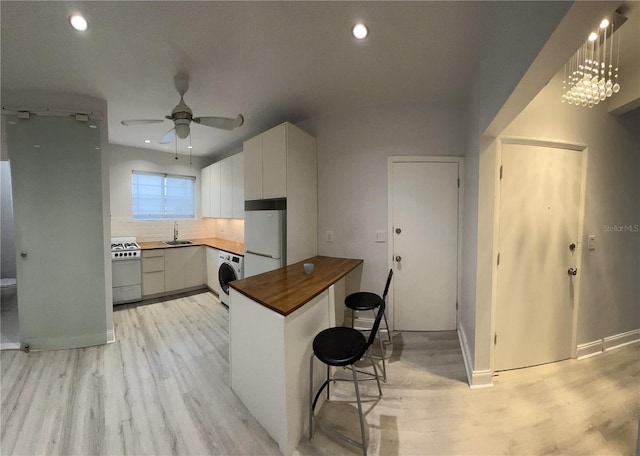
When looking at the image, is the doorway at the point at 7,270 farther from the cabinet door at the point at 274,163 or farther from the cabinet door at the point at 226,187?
the cabinet door at the point at 274,163

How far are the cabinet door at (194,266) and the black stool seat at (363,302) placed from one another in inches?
122

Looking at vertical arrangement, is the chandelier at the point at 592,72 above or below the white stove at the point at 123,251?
above

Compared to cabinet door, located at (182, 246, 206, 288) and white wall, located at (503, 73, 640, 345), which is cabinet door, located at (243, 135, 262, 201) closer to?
cabinet door, located at (182, 246, 206, 288)

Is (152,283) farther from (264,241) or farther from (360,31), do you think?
(360,31)

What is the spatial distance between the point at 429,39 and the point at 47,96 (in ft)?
11.6

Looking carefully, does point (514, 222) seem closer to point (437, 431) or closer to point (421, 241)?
point (421, 241)

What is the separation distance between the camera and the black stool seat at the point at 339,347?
1338mm

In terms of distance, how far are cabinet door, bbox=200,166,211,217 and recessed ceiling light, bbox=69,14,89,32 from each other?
9.99 ft

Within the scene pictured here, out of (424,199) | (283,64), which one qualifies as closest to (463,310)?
(424,199)

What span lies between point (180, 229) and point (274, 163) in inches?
125

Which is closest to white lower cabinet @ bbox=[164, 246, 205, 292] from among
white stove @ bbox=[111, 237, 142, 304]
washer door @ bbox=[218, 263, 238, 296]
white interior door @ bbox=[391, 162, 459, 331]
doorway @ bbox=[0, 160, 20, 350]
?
white stove @ bbox=[111, 237, 142, 304]

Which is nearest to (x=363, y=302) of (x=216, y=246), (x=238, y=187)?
(x=238, y=187)

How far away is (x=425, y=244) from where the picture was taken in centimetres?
269

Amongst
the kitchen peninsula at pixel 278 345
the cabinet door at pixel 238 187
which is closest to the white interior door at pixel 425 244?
the kitchen peninsula at pixel 278 345
